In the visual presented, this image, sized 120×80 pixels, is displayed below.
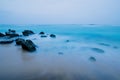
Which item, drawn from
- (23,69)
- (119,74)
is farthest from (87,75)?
(23,69)

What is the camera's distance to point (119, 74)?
6.23 meters

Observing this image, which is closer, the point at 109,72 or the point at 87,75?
the point at 87,75

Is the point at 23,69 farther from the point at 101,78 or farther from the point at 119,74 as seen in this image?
the point at 119,74

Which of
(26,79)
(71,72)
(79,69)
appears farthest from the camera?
(79,69)

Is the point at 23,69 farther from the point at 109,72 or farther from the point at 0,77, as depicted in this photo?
the point at 109,72

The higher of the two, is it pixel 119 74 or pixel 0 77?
pixel 0 77

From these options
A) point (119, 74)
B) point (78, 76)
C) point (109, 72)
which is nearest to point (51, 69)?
point (78, 76)

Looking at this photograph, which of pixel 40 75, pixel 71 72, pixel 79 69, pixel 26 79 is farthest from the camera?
pixel 79 69

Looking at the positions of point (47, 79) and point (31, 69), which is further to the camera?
point (31, 69)

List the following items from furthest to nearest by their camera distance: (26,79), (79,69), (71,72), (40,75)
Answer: (79,69) → (71,72) → (40,75) → (26,79)

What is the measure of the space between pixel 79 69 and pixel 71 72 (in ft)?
2.46

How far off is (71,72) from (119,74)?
2.73 m

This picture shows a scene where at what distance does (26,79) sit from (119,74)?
16.6 feet

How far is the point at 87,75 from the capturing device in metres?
5.93
